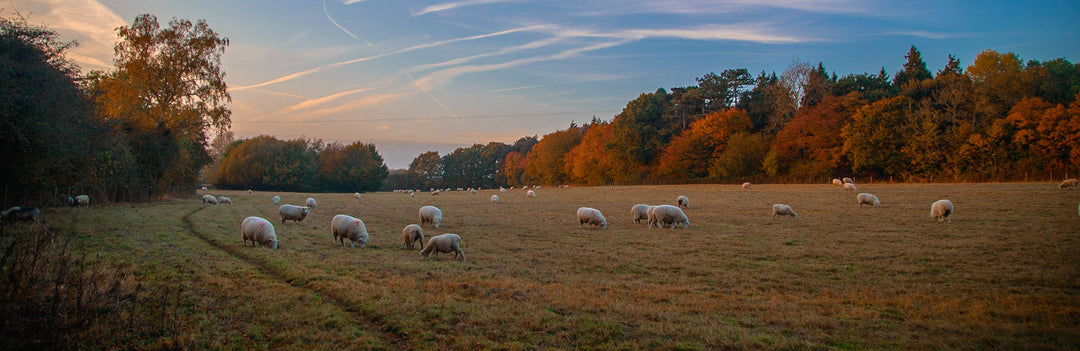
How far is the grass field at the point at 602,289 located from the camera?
6.50 metres

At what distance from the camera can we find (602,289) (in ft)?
33.3

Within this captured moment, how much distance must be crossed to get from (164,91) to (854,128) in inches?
2728

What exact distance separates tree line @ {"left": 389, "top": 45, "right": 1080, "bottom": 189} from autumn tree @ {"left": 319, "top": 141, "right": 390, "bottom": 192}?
142 ft

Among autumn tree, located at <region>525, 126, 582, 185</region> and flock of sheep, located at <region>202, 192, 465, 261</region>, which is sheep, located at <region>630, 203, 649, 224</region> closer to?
flock of sheep, located at <region>202, 192, 465, 261</region>

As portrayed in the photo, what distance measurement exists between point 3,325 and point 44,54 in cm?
1837

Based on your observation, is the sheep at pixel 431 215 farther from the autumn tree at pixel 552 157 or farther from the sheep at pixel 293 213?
the autumn tree at pixel 552 157

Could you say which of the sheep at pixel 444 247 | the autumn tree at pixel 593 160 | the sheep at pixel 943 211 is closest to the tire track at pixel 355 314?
the sheep at pixel 444 247

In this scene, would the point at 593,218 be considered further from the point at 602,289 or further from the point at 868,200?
the point at 868,200

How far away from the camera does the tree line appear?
153ft

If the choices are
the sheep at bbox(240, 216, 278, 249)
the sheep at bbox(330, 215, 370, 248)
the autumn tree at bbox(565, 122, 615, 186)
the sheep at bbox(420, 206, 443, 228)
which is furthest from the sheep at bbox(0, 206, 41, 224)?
the autumn tree at bbox(565, 122, 615, 186)

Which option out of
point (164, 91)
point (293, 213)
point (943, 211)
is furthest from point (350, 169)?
point (943, 211)

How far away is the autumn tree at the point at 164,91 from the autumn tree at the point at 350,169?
2366 inches

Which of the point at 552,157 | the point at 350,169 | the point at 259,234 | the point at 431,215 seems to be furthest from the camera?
the point at 552,157

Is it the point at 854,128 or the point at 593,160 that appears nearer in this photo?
the point at 854,128
